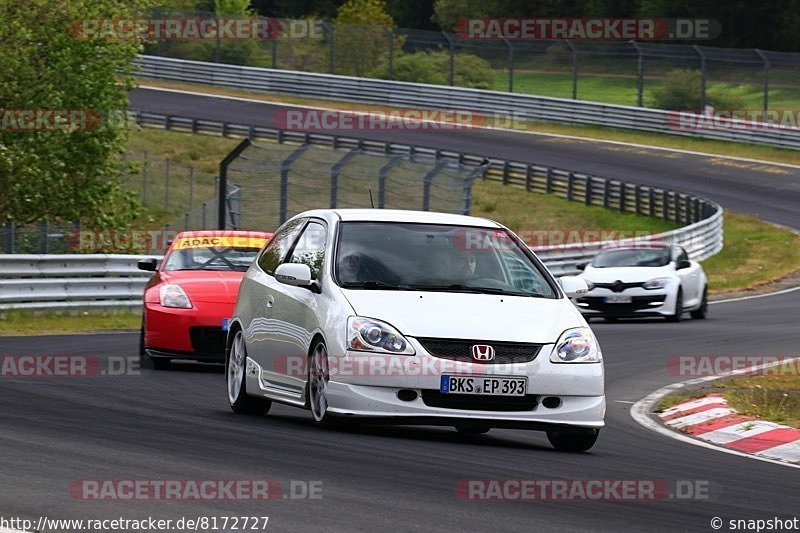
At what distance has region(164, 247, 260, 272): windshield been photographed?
16016mm

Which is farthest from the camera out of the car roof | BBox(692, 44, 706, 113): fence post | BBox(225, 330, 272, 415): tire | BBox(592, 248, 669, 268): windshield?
BBox(692, 44, 706, 113): fence post

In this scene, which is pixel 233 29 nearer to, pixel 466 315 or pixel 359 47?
pixel 359 47

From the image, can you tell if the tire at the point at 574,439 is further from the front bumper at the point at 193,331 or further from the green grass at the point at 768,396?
the front bumper at the point at 193,331

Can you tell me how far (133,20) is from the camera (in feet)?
98.9

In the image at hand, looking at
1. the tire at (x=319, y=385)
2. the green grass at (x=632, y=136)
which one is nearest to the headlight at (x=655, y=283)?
the tire at (x=319, y=385)

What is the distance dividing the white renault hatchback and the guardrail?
144ft

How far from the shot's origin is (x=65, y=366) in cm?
1514

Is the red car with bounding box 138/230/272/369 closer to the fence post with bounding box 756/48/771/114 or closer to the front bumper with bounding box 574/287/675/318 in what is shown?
the front bumper with bounding box 574/287/675/318

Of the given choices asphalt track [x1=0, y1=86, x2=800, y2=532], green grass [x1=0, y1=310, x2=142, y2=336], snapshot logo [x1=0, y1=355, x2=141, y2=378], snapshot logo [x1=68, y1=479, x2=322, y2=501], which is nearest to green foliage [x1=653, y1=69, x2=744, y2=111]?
green grass [x1=0, y1=310, x2=142, y2=336]

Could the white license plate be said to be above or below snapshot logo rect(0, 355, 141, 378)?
above

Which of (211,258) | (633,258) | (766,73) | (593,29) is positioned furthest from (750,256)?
(593,29)

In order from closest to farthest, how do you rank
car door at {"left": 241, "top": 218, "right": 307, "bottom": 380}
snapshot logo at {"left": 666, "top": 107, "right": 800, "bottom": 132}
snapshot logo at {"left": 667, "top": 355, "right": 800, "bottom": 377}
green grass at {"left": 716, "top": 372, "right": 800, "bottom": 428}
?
car door at {"left": 241, "top": 218, "right": 307, "bottom": 380}
green grass at {"left": 716, "top": 372, "right": 800, "bottom": 428}
snapshot logo at {"left": 667, "top": 355, "right": 800, "bottom": 377}
snapshot logo at {"left": 666, "top": 107, "right": 800, "bottom": 132}

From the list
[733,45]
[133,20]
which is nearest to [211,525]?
[133,20]

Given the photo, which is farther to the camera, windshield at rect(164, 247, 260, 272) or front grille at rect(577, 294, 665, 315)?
front grille at rect(577, 294, 665, 315)
